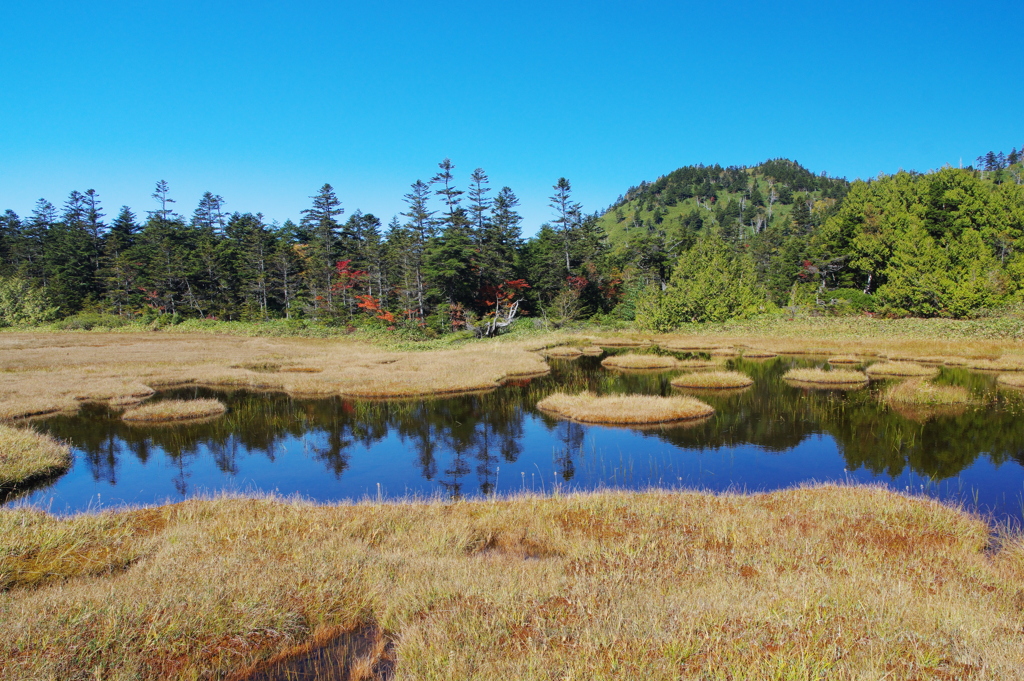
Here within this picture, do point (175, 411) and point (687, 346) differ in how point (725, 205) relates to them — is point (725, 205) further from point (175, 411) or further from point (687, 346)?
point (175, 411)

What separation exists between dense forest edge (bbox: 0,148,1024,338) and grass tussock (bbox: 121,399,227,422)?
31.5m

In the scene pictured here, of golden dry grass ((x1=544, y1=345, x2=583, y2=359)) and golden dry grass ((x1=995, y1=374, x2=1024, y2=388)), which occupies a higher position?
golden dry grass ((x1=544, y1=345, x2=583, y2=359))

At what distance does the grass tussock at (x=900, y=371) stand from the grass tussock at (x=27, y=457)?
133 feet

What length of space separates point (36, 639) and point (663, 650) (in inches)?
276

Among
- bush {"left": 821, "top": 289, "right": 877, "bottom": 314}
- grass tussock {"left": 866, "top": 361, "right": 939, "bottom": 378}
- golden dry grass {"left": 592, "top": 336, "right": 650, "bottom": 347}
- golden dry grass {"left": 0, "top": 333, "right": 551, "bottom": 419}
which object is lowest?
grass tussock {"left": 866, "top": 361, "right": 939, "bottom": 378}

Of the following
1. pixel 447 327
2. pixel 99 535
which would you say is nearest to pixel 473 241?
pixel 447 327

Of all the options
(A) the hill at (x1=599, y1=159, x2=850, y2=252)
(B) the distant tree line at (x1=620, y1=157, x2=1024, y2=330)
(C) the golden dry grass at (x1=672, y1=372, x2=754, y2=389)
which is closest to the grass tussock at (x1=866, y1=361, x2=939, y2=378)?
(C) the golden dry grass at (x1=672, y1=372, x2=754, y2=389)

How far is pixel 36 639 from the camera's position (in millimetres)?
5785

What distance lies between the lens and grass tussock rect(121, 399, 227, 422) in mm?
22984

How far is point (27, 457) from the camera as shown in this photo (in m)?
16.2

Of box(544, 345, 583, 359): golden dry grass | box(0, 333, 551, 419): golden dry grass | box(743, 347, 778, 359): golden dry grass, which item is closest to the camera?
box(0, 333, 551, 419): golden dry grass

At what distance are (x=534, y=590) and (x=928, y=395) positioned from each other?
1058 inches

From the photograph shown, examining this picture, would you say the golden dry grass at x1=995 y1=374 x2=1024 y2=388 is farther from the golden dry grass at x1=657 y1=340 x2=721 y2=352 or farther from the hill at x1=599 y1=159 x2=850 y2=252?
the hill at x1=599 y1=159 x2=850 y2=252

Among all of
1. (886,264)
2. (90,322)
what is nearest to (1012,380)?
(886,264)
